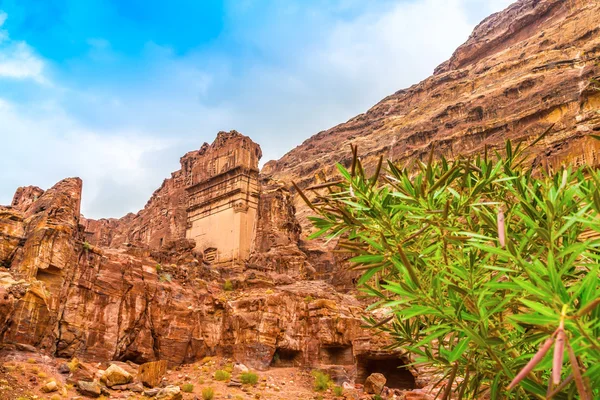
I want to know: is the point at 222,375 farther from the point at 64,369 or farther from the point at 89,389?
the point at 64,369

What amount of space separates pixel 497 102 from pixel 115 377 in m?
52.3

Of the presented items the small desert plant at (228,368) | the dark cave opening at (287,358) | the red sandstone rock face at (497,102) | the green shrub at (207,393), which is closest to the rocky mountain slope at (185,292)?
the dark cave opening at (287,358)

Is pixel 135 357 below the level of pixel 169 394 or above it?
above

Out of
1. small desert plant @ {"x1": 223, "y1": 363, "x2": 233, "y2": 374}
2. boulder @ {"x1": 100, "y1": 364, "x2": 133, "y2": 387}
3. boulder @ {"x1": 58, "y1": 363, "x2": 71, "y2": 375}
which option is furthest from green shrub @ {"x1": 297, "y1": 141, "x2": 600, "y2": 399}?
small desert plant @ {"x1": 223, "y1": 363, "x2": 233, "y2": 374}

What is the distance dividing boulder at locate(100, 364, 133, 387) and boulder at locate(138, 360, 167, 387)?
647 mm

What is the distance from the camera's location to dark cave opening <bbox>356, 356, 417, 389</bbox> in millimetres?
16138

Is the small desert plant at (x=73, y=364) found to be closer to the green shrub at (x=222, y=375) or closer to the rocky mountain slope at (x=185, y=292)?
the rocky mountain slope at (x=185, y=292)

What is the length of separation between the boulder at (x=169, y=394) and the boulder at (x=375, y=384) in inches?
215

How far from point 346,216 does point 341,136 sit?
83.7 m

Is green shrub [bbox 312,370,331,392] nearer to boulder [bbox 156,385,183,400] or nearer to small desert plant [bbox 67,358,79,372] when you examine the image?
boulder [bbox 156,385,183,400]

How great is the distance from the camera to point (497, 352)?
3557 millimetres

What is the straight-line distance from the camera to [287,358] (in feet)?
58.9

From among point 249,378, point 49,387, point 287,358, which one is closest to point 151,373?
point 249,378

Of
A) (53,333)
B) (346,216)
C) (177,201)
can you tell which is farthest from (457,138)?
(346,216)
